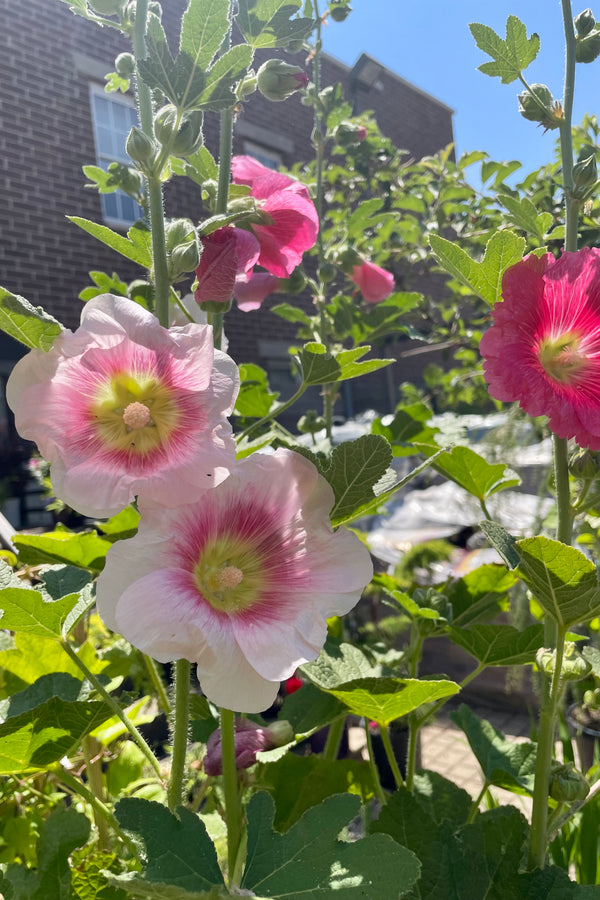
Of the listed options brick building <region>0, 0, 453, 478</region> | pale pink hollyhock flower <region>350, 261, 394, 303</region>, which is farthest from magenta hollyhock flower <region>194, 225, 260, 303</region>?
brick building <region>0, 0, 453, 478</region>

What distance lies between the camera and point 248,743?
1.97 feet

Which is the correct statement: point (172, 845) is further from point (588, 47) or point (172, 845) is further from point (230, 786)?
point (588, 47)

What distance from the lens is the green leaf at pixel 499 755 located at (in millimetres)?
701

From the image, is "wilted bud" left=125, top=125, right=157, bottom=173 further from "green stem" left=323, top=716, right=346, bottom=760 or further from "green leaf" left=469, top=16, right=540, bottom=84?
"green stem" left=323, top=716, right=346, bottom=760

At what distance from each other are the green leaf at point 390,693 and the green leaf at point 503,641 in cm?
14

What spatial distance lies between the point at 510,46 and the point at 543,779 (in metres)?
0.68

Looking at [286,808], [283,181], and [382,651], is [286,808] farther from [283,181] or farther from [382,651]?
[283,181]

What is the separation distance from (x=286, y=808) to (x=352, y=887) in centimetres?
34

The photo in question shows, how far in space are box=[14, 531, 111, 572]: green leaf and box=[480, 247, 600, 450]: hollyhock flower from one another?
1.47ft

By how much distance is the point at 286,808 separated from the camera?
0.74m

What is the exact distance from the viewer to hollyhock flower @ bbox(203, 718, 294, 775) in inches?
23.1

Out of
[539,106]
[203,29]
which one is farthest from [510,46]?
[203,29]

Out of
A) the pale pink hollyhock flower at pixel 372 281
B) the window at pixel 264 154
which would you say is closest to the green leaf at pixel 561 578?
the pale pink hollyhock flower at pixel 372 281

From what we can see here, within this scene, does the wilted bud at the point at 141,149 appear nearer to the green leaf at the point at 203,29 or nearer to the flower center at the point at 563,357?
the green leaf at the point at 203,29
